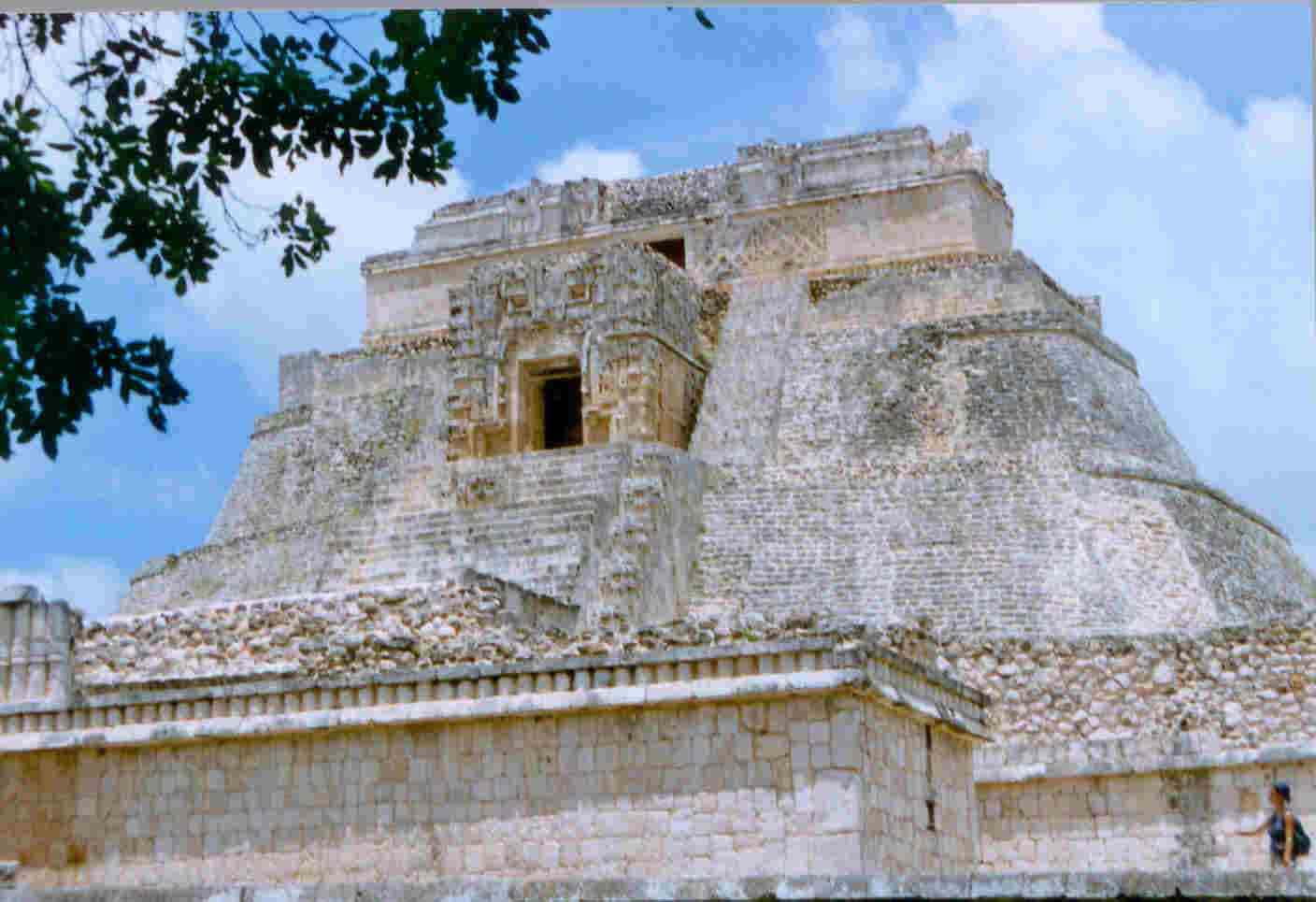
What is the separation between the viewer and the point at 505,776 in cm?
995

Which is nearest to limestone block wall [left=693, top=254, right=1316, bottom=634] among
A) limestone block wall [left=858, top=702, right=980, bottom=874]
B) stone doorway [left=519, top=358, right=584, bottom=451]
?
stone doorway [left=519, top=358, right=584, bottom=451]

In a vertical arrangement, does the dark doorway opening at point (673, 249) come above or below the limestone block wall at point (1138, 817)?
above

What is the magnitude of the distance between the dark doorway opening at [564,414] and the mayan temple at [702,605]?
20cm

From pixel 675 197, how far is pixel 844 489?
27.8 feet

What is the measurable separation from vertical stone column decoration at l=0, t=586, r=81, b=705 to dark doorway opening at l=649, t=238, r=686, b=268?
1590 centimetres

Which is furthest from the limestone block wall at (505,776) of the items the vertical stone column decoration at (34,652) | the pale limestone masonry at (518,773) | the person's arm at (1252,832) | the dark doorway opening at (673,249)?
the dark doorway opening at (673,249)

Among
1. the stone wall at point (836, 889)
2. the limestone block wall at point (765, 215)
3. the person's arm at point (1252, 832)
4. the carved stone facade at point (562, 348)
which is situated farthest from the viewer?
the limestone block wall at point (765, 215)

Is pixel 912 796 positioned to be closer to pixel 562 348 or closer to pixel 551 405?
pixel 562 348

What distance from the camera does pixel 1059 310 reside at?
75.9ft

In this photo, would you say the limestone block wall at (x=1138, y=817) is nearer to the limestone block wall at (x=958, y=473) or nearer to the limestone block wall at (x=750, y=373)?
the limestone block wall at (x=958, y=473)

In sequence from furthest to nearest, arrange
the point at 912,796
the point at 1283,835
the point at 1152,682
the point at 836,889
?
1. the point at 1152,682
2. the point at 1283,835
3. the point at 912,796
4. the point at 836,889

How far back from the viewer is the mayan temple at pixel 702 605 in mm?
9695

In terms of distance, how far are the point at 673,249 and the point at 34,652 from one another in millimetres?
16809

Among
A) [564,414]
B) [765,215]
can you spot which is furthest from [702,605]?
[765,215]
